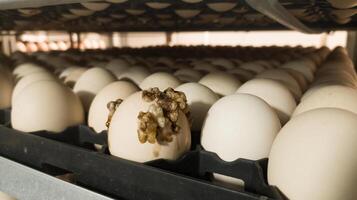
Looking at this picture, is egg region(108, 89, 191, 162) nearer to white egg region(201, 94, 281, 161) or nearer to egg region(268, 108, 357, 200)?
white egg region(201, 94, 281, 161)

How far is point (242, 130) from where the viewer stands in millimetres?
634

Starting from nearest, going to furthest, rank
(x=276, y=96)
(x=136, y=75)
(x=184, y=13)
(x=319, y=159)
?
(x=319, y=159), (x=276, y=96), (x=136, y=75), (x=184, y=13)

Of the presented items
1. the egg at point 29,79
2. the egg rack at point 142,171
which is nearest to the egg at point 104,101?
the egg rack at point 142,171

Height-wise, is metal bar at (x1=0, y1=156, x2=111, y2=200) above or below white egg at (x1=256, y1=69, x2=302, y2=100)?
below

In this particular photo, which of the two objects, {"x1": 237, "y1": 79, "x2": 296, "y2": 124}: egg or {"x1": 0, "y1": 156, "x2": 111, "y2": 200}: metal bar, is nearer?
{"x1": 0, "y1": 156, "x2": 111, "y2": 200}: metal bar

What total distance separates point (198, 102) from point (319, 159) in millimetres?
363

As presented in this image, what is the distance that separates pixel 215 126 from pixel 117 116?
19 cm

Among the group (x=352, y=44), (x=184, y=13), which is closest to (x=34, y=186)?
(x=184, y=13)

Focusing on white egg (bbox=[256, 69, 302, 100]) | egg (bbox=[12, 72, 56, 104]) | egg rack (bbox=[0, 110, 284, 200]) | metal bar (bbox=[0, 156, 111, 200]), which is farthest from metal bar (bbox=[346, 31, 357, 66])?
metal bar (bbox=[0, 156, 111, 200])

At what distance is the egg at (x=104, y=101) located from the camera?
82 centimetres

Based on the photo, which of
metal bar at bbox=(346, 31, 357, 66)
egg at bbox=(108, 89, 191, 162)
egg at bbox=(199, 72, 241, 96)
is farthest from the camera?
metal bar at bbox=(346, 31, 357, 66)

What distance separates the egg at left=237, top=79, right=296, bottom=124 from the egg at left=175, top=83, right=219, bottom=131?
0.09m

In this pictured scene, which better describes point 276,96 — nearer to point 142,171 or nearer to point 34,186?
point 142,171

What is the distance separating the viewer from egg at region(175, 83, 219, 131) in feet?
2.61
